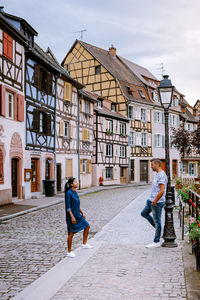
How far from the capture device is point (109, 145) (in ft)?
122

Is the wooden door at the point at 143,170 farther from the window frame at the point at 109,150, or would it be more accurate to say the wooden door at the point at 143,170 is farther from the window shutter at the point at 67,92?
the window shutter at the point at 67,92

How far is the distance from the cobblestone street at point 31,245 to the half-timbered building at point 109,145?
68.2ft

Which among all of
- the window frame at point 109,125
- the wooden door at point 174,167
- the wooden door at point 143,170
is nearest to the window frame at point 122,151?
the window frame at point 109,125

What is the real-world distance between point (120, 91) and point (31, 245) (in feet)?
108

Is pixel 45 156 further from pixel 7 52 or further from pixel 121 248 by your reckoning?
pixel 121 248

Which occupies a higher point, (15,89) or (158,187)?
(15,89)

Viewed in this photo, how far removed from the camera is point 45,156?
2288 centimetres

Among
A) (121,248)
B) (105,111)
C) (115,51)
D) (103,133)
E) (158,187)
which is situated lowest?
(121,248)

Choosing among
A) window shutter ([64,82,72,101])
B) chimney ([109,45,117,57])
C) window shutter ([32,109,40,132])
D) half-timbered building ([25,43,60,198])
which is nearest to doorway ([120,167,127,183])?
window shutter ([64,82,72,101])

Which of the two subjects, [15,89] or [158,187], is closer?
[158,187]

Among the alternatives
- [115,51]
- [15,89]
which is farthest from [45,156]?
[115,51]

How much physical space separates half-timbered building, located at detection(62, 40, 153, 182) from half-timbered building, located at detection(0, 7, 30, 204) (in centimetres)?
2099

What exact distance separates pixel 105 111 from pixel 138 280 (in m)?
31.8

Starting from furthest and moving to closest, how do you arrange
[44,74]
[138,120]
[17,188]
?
[138,120], [44,74], [17,188]
